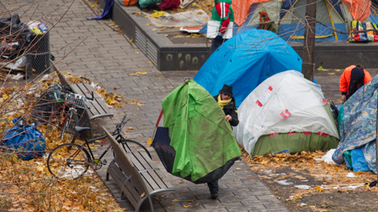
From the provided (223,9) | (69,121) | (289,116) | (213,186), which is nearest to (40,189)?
(69,121)

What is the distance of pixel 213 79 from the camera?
11.5m

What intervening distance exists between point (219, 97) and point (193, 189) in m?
1.50

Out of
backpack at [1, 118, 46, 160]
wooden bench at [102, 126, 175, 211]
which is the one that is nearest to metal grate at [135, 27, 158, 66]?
backpack at [1, 118, 46, 160]

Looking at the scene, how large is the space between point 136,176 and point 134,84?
18.9 ft

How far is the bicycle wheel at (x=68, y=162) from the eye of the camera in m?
8.12

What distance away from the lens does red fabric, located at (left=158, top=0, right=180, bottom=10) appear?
1656 cm

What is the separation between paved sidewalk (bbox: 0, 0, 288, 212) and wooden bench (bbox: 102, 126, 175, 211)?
276 millimetres

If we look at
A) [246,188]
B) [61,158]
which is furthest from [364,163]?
[61,158]

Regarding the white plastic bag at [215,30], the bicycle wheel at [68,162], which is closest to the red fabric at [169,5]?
the white plastic bag at [215,30]

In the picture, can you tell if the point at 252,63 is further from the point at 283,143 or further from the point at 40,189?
the point at 40,189

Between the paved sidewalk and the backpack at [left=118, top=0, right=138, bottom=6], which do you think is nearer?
the paved sidewalk

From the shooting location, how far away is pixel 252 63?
10984 mm

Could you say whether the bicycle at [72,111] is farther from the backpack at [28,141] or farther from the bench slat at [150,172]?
the bench slat at [150,172]

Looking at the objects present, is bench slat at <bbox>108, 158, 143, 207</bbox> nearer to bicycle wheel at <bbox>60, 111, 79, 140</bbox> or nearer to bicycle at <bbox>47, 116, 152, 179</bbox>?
bicycle at <bbox>47, 116, 152, 179</bbox>
